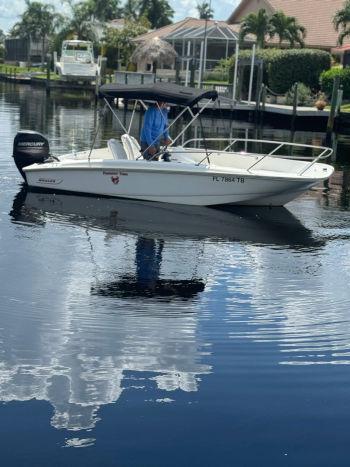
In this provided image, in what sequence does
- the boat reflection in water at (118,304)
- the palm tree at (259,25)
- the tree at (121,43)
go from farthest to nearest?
the tree at (121,43)
the palm tree at (259,25)
the boat reflection in water at (118,304)

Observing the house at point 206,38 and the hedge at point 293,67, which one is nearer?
the hedge at point 293,67

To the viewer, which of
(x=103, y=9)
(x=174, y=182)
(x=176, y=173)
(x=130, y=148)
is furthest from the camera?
(x=103, y=9)

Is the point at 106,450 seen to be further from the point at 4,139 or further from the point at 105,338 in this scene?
the point at 4,139

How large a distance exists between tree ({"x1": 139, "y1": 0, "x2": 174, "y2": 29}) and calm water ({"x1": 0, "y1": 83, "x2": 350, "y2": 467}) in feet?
301

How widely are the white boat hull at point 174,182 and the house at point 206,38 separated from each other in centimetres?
4282

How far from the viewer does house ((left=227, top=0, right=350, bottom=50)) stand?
61.7m

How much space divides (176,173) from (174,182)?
0.89ft

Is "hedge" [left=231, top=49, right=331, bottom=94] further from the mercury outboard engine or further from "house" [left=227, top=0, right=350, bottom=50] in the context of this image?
the mercury outboard engine

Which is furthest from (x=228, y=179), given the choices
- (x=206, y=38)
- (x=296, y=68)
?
(x=206, y=38)

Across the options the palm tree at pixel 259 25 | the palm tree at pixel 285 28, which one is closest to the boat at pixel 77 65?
the palm tree at pixel 259 25

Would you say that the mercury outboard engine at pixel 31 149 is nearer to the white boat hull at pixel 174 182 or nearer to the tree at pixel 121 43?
the white boat hull at pixel 174 182

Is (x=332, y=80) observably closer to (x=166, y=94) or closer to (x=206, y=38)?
(x=206, y=38)

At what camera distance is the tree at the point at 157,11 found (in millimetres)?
102562

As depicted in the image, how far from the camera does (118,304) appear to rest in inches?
369
